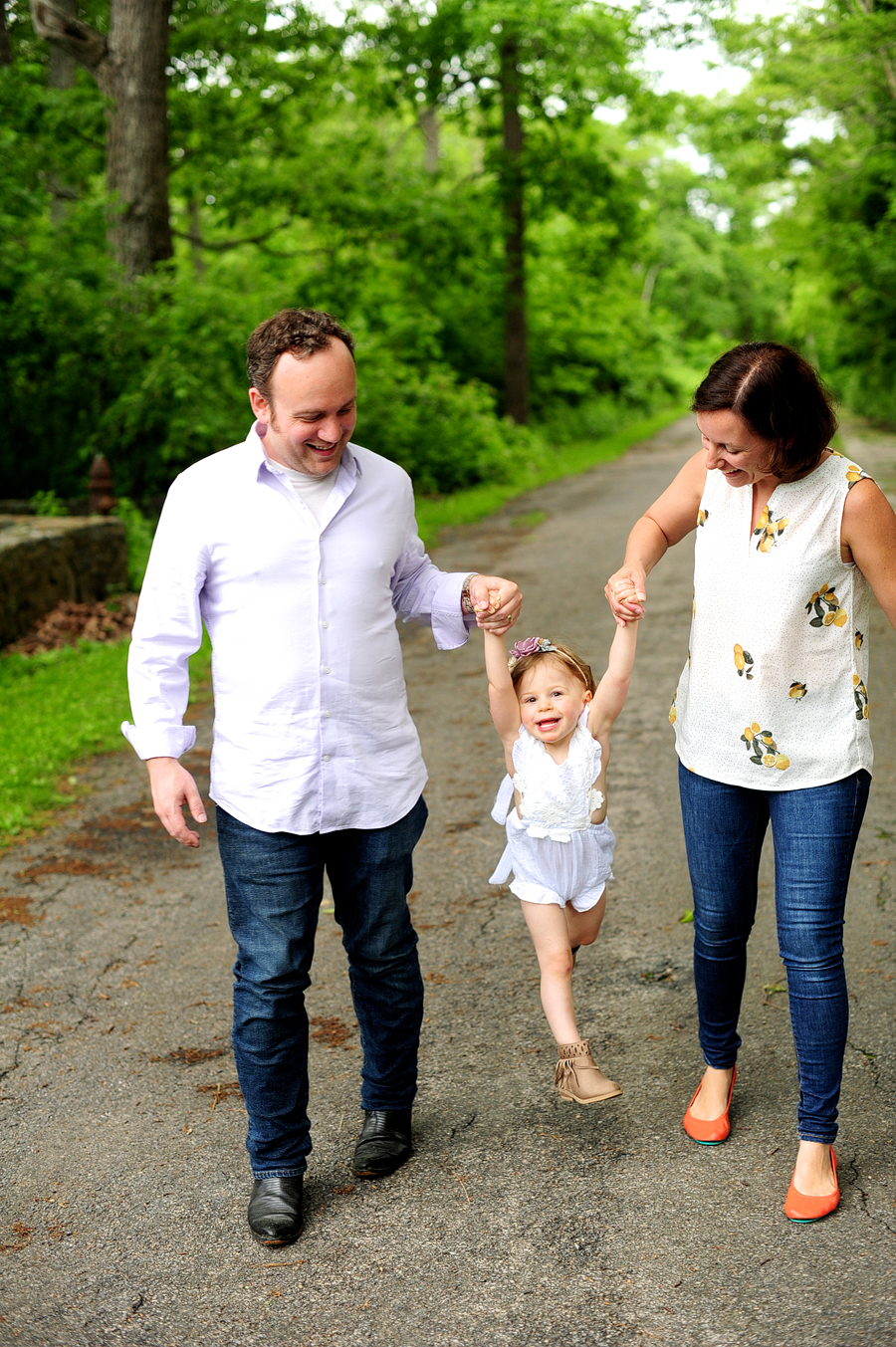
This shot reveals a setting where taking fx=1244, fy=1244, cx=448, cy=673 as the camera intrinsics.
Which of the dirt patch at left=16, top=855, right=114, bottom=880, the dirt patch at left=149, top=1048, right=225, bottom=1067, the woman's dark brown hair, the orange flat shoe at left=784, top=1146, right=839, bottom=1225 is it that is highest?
the woman's dark brown hair

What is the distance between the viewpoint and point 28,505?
1158 cm

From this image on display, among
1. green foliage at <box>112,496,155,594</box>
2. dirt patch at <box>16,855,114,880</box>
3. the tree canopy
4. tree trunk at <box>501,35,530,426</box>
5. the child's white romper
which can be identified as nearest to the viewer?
the child's white romper

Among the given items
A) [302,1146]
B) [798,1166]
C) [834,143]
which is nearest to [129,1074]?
[302,1146]

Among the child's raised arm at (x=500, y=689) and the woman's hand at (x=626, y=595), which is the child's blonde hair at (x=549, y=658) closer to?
the child's raised arm at (x=500, y=689)

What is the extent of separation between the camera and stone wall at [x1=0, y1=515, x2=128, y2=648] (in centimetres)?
892

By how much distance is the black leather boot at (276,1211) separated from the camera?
9.42 feet

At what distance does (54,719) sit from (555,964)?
480cm

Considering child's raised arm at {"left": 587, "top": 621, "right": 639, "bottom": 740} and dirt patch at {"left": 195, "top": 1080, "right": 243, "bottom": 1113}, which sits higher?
child's raised arm at {"left": 587, "top": 621, "right": 639, "bottom": 740}

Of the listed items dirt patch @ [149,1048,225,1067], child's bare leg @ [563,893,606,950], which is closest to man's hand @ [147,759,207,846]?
child's bare leg @ [563,893,606,950]

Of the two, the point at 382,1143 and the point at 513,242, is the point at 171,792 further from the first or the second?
the point at 513,242

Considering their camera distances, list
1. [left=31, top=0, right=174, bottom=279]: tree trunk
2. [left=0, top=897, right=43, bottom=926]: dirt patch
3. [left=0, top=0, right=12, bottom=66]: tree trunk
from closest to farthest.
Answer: [left=0, top=897, right=43, bottom=926]: dirt patch → [left=31, top=0, right=174, bottom=279]: tree trunk → [left=0, top=0, right=12, bottom=66]: tree trunk

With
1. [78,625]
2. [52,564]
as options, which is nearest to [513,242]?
[52,564]

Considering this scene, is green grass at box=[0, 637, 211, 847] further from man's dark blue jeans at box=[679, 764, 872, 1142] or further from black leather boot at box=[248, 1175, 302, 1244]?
man's dark blue jeans at box=[679, 764, 872, 1142]

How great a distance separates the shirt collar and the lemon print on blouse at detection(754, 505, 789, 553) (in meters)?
0.95
